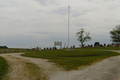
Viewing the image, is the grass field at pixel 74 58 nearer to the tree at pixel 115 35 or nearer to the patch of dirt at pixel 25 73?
the patch of dirt at pixel 25 73

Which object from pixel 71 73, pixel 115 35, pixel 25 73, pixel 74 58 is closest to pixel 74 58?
pixel 74 58

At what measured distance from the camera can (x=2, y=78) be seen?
655 centimetres

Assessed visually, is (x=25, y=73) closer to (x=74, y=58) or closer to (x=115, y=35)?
(x=74, y=58)

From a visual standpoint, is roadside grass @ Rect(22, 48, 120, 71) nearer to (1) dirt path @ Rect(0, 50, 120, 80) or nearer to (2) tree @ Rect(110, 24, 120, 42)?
(1) dirt path @ Rect(0, 50, 120, 80)

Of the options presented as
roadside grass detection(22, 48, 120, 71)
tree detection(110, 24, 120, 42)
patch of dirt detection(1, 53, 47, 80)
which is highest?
tree detection(110, 24, 120, 42)

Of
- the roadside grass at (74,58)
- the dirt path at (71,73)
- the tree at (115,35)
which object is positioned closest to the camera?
the dirt path at (71,73)

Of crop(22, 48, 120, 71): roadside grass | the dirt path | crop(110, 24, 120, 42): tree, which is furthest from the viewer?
crop(110, 24, 120, 42): tree

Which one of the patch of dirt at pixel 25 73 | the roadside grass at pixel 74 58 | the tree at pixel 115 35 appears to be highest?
the tree at pixel 115 35

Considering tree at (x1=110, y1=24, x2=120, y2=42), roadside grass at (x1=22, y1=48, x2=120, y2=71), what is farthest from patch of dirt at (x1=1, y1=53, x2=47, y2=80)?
tree at (x1=110, y1=24, x2=120, y2=42)

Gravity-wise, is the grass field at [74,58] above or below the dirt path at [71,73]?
above

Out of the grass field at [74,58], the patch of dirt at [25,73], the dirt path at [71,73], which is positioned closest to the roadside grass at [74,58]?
the grass field at [74,58]

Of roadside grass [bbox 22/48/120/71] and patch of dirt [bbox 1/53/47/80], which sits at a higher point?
roadside grass [bbox 22/48/120/71]

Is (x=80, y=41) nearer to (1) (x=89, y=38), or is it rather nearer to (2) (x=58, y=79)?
(1) (x=89, y=38)

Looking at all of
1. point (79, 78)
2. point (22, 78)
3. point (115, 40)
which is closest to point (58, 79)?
point (79, 78)
